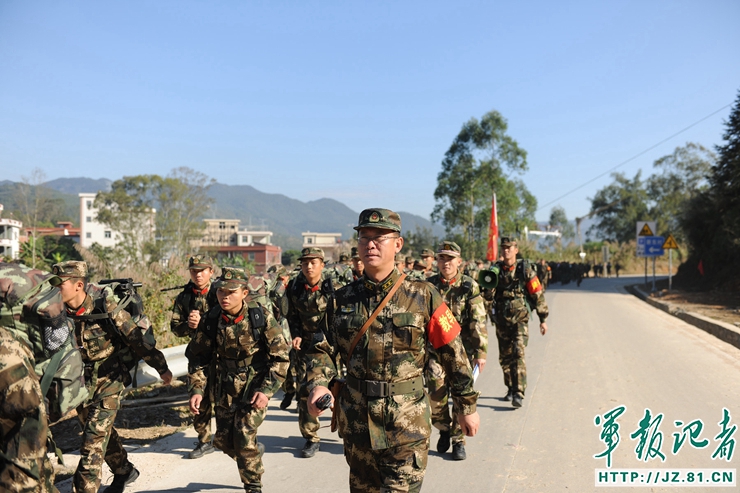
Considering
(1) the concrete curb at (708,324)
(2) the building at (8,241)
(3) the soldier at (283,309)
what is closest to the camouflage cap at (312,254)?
(3) the soldier at (283,309)

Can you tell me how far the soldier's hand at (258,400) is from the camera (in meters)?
4.41

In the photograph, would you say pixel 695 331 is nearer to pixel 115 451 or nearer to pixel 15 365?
pixel 115 451

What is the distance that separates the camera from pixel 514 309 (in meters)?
7.71

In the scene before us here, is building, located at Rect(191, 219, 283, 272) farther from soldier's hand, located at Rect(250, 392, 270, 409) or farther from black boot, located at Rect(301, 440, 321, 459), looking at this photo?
soldier's hand, located at Rect(250, 392, 270, 409)

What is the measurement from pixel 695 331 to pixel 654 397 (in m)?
7.69

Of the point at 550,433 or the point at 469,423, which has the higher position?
the point at 469,423

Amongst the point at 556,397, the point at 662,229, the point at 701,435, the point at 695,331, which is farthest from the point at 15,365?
the point at 662,229

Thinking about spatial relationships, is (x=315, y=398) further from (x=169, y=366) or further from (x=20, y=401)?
(x=169, y=366)

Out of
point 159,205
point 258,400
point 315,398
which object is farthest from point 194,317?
point 159,205

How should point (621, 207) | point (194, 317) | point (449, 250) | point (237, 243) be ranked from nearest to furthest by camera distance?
1. point (194, 317)
2. point (449, 250)
3. point (621, 207)
4. point (237, 243)

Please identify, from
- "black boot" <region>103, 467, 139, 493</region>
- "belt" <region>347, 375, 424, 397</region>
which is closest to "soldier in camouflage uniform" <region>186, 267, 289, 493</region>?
"black boot" <region>103, 467, 139, 493</region>

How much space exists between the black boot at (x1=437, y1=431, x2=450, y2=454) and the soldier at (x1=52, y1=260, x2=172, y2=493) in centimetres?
272

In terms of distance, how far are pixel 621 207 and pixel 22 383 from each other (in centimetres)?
9184

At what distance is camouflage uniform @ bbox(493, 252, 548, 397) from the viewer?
7629mm
